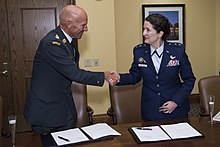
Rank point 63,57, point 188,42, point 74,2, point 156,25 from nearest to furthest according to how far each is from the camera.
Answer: point 63,57 → point 156,25 → point 74,2 → point 188,42

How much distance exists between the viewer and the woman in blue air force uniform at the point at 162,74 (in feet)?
7.75

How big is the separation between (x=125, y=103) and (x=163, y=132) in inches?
36.7

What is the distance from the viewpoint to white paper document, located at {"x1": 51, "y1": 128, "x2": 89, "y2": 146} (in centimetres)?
177

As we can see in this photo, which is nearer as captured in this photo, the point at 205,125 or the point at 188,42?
the point at 205,125

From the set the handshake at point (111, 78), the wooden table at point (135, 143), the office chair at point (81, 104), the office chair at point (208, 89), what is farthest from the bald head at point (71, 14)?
the office chair at point (208, 89)

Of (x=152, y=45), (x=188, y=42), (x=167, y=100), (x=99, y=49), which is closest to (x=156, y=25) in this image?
(x=152, y=45)

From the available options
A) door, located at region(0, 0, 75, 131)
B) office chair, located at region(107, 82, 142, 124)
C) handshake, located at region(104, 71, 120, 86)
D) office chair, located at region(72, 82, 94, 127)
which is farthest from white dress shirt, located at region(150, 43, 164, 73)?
door, located at region(0, 0, 75, 131)

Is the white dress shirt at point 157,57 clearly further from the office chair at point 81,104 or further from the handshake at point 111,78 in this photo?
the office chair at point 81,104

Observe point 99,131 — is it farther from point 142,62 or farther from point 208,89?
point 208,89

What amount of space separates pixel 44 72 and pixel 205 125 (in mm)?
1222

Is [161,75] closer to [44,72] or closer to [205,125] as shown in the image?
[205,125]

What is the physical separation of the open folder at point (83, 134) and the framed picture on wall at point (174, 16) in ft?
11.9

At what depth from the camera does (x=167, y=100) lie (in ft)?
7.83

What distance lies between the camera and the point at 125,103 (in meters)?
2.80
